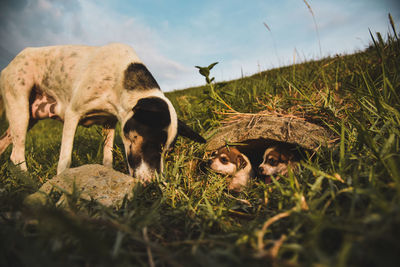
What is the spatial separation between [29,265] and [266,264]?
0.89 m

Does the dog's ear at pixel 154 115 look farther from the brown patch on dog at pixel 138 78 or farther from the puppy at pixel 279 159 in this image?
the puppy at pixel 279 159

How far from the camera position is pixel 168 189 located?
6.38 feet

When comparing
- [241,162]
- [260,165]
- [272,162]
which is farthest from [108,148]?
[272,162]

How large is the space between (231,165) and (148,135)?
3.95ft

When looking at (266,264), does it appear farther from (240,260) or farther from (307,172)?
(307,172)

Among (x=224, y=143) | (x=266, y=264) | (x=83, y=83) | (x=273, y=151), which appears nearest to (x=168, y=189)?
(x=224, y=143)

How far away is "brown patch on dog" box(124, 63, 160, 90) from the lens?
2848 mm

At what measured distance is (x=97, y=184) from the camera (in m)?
1.66

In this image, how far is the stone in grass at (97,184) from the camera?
1550 millimetres

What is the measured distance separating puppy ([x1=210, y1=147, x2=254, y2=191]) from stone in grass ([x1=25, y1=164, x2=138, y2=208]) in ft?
4.20

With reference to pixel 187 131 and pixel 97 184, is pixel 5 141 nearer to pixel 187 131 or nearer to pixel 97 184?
pixel 97 184

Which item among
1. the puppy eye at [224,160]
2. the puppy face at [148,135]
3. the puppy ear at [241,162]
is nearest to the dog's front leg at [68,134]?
the puppy face at [148,135]

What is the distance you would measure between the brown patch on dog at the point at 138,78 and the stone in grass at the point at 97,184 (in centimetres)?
139

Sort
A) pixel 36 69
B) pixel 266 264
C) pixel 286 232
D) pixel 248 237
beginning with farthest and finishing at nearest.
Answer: pixel 36 69 < pixel 286 232 < pixel 248 237 < pixel 266 264
